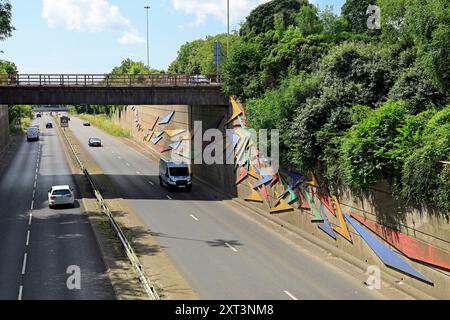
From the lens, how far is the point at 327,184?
94.1 feet

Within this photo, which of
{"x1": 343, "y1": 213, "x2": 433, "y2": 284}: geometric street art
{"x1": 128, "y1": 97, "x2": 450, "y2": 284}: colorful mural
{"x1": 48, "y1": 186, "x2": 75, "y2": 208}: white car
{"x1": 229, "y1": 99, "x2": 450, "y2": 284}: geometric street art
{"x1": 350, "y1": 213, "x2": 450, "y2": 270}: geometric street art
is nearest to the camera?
{"x1": 350, "y1": 213, "x2": 450, "y2": 270}: geometric street art

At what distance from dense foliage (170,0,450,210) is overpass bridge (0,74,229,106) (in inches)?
116

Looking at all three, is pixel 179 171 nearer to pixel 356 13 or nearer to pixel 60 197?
pixel 60 197

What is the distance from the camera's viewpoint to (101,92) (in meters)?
44.2

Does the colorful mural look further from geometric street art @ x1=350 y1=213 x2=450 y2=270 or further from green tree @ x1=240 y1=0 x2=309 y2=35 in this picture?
green tree @ x1=240 y1=0 x2=309 y2=35

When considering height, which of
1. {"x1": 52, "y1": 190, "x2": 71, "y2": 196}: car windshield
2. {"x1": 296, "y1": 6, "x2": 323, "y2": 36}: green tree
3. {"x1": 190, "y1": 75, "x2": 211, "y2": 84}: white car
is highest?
{"x1": 296, "y1": 6, "x2": 323, "y2": 36}: green tree

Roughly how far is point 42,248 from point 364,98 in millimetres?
18588

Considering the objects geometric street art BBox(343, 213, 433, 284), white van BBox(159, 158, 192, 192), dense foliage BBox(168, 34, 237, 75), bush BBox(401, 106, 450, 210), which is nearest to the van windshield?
white van BBox(159, 158, 192, 192)

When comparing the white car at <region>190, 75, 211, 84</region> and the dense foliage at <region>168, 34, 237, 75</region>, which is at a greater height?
the dense foliage at <region>168, 34, 237, 75</region>

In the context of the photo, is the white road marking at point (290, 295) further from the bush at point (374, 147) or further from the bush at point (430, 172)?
the bush at point (374, 147)

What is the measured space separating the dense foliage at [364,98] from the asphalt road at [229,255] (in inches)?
171

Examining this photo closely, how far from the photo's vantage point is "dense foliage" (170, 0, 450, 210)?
21797 mm
